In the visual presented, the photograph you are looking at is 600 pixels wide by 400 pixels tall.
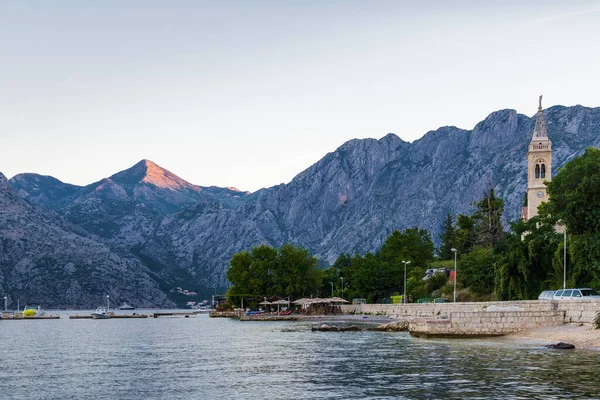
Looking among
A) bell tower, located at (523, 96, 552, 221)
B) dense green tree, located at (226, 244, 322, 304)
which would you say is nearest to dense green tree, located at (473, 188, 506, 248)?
bell tower, located at (523, 96, 552, 221)

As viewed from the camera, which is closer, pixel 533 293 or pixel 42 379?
pixel 42 379

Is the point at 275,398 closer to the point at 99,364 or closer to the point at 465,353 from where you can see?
the point at 465,353

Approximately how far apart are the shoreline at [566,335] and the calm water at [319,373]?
2.49 meters

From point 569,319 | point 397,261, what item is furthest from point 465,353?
point 397,261

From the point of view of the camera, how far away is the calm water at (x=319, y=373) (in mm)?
27375

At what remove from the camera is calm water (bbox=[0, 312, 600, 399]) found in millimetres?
27375

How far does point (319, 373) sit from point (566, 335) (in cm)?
2195

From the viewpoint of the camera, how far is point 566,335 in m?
47.0

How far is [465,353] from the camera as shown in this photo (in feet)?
138

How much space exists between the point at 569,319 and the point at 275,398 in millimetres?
33186

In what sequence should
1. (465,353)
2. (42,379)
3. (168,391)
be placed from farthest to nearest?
(465,353) < (42,379) < (168,391)

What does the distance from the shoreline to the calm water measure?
249 centimetres

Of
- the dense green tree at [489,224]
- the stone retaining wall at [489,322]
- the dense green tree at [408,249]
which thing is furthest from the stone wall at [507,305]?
the dense green tree at [408,249]

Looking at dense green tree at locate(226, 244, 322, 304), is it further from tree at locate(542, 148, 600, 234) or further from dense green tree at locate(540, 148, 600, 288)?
dense green tree at locate(540, 148, 600, 288)
